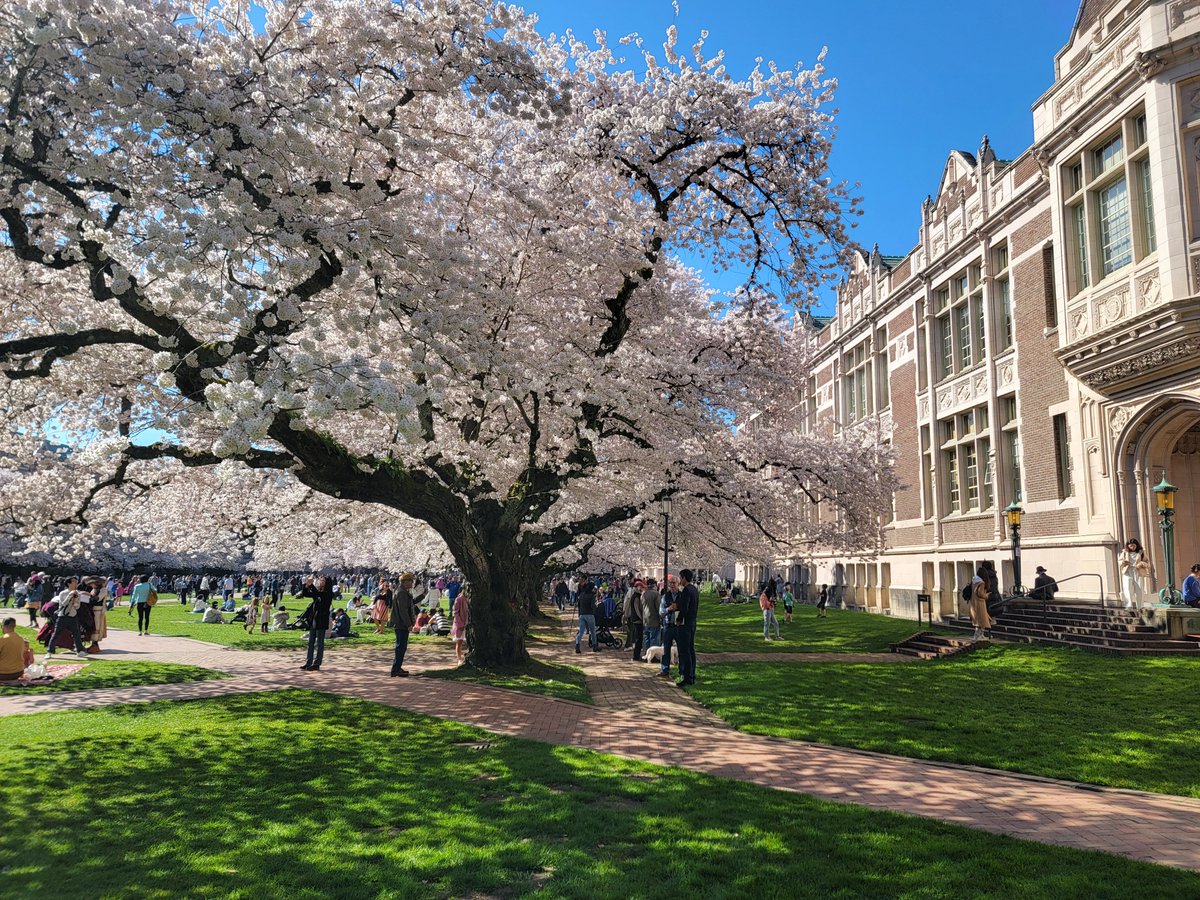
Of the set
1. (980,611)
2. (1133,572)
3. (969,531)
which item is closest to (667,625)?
(980,611)

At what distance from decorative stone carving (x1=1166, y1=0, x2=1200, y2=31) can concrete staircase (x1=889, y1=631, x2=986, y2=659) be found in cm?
1560

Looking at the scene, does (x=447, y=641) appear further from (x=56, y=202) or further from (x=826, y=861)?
(x=826, y=861)

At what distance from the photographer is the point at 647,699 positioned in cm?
1266

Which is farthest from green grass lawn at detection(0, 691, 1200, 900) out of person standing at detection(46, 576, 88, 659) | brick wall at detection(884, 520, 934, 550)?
brick wall at detection(884, 520, 934, 550)

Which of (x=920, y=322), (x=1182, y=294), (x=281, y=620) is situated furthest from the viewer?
(x=920, y=322)

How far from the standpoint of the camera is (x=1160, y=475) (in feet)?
67.1

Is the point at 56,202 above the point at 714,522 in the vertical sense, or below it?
above

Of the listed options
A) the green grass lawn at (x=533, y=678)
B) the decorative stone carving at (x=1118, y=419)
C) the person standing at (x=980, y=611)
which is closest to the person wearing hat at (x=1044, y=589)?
the person standing at (x=980, y=611)

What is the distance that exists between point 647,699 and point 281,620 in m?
19.4

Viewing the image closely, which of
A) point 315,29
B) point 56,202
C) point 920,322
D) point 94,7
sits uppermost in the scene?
point 920,322

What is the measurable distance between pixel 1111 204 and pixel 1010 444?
30.5 ft

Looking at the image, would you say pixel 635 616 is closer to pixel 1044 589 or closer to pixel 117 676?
pixel 117 676

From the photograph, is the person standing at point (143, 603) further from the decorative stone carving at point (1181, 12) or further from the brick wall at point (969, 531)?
the decorative stone carving at point (1181, 12)

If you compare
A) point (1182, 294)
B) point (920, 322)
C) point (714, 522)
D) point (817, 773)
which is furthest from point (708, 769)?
point (920, 322)
